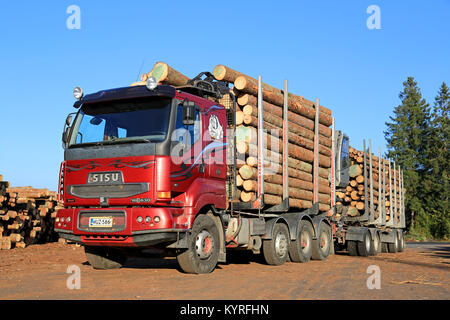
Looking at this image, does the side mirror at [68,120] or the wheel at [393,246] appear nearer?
the side mirror at [68,120]

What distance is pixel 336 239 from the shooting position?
671 inches

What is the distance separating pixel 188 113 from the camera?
29.3 feet

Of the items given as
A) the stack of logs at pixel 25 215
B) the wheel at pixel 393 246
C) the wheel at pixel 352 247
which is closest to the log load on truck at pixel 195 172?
the wheel at pixel 352 247

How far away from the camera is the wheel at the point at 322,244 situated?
1418 cm

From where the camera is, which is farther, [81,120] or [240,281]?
[81,120]

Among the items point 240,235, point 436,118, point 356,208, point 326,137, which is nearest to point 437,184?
point 436,118

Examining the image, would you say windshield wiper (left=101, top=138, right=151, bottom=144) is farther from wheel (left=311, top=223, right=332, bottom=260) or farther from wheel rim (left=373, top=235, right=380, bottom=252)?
wheel rim (left=373, top=235, right=380, bottom=252)

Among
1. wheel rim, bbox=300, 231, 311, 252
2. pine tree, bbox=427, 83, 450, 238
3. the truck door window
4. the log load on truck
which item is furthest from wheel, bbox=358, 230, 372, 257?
pine tree, bbox=427, 83, 450, 238

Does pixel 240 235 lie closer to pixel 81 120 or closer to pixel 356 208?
pixel 81 120

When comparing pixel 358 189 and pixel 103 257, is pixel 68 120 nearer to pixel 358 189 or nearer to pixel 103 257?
pixel 103 257

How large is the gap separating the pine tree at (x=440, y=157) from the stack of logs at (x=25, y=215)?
42.8 metres

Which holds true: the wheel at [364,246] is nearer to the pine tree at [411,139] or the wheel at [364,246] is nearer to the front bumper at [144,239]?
the front bumper at [144,239]

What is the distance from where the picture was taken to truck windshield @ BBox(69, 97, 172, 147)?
891 centimetres

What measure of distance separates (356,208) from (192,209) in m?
11.6
